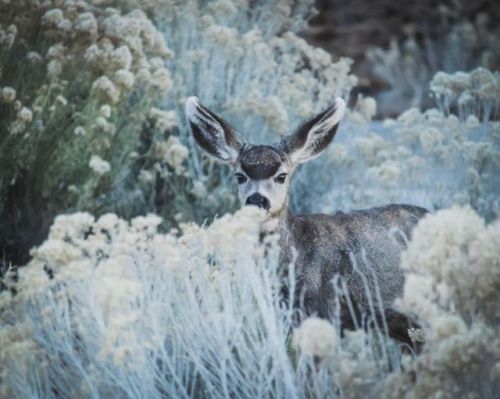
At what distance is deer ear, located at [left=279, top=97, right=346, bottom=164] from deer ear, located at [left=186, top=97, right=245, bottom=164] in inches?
12.1

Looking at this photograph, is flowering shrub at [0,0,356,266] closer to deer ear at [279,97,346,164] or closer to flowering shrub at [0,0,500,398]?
flowering shrub at [0,0,500,398]

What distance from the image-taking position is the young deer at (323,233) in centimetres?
534

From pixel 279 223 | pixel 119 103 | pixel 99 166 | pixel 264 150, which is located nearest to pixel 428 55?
pixel 119 103

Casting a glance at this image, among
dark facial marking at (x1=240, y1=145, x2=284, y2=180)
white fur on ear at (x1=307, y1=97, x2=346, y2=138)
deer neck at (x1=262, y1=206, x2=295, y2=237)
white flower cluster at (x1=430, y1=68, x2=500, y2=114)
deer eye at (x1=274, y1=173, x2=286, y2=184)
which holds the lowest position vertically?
deer neck at (x1=262, y1=206, x2=295, y2=237)

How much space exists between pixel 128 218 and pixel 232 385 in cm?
399

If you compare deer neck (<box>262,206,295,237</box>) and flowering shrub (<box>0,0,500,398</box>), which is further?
deer neck (<box>262,206,295,237</box>)

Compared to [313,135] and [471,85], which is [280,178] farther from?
[471,85]

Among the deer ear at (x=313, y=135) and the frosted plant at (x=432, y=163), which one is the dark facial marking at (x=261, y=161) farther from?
the frosted plant at (x=432, y=163)

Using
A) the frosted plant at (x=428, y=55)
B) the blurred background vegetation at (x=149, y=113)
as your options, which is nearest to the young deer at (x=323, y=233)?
the blurred background vegetation at (x=149, y=113)

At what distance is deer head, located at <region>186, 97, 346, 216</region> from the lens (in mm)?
5598

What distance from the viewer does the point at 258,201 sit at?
17.9 feet

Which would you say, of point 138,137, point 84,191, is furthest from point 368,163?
point 84,191

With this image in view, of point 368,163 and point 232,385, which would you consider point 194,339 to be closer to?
point 232,385

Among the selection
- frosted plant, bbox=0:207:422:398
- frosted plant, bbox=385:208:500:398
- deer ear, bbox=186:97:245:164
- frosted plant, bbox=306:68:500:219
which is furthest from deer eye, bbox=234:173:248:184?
frosted plant, bbox=385:208:500:398
